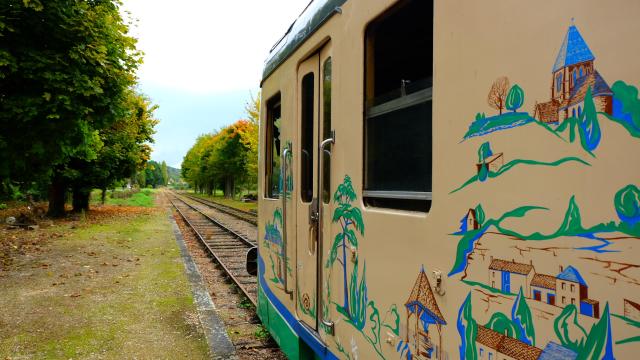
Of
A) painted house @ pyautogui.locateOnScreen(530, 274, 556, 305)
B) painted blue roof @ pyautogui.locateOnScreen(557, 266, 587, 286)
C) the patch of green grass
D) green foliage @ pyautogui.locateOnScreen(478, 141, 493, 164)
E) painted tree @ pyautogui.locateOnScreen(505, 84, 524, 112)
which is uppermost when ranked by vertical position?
painted tree @ pyautogui.locateOnScreen(505, 84, 524, 112)

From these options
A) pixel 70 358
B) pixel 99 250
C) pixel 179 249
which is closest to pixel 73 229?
pixel 99 250

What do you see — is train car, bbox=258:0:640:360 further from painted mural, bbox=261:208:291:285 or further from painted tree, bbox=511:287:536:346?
painted mural, bbox=261:208:291:285

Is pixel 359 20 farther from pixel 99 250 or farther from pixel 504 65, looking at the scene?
pixel 99 250

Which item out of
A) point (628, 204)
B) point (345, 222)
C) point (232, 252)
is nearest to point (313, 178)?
point (345, 222)

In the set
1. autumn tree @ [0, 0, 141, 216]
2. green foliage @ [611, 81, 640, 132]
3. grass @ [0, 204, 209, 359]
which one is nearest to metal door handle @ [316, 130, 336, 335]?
green foliage @ [611, 81, 640, 132]

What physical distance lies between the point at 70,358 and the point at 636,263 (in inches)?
233

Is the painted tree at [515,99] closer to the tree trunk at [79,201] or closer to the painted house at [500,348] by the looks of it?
the painted house at [500,348]

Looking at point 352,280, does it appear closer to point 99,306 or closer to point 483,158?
point 483,158

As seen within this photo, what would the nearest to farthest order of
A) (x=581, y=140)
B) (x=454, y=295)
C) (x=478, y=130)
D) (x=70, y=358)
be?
(x=581, y=140) → (x=478, y=130) → (x=454, y=295) → (x=70, y=358)

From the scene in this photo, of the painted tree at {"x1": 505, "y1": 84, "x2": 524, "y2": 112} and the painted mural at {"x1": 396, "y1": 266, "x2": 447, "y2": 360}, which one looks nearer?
the painted tree at {"x1": 505, "y1": 84, "x2": 524, "y2": 112}

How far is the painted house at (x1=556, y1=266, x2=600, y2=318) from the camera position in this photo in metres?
1.29

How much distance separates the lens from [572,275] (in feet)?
4.38

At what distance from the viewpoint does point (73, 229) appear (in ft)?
59.3

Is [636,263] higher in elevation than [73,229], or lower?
higher
